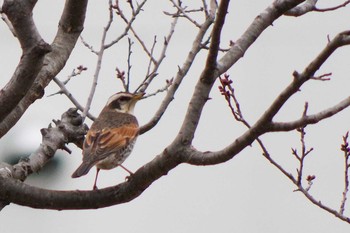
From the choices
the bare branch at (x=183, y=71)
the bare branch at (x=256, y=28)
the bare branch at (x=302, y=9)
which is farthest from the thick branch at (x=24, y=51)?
the bare branch at (x=302, y=9)

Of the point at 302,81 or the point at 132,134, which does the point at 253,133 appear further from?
the point at 132,134

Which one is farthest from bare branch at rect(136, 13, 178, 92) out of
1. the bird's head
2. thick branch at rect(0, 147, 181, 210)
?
thick branch at rect(0, 147, 181, 210)

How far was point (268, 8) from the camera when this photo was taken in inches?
248

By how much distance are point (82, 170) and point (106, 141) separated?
0.86 m

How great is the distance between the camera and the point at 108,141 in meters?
8.35

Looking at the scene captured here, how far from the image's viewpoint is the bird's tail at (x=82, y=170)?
7.39 meters

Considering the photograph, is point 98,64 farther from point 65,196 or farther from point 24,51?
point 24,51

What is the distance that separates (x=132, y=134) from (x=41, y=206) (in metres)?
2.70

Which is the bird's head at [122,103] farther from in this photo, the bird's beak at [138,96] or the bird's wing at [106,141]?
the bird's wing at [106,141]

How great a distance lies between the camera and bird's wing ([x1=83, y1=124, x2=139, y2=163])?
781 cm

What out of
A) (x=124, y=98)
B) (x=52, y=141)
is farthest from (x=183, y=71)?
(x=124, y=98)

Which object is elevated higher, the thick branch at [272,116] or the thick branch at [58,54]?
the thick branch at [58,54]

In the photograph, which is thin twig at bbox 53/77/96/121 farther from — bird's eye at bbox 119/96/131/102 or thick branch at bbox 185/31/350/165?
thick branch at bbox 185/31/350/165

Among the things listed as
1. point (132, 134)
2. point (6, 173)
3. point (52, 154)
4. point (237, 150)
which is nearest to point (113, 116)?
point (132, 134)
